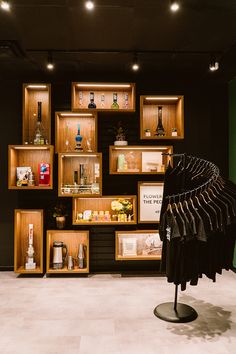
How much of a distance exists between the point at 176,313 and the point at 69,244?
228cm

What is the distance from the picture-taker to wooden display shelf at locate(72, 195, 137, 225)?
4934 mm

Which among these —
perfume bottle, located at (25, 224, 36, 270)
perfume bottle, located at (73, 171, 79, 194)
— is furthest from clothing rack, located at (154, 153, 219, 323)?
perfume bottle, located at (25, 224, 36, 270)

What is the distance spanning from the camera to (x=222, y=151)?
18.0 ft

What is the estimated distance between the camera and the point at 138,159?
17.2ft

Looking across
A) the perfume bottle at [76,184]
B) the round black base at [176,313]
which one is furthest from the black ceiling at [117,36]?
the round black base at [176,313]

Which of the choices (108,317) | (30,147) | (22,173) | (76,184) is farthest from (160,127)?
(108,317)

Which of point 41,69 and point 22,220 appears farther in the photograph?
point 22,220

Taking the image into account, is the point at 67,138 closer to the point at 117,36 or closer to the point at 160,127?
the point at 160,127

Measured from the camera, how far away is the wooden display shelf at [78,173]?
16.1 ft

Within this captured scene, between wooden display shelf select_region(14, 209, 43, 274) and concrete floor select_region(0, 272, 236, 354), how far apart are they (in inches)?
10.6

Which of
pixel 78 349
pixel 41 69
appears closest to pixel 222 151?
pixel 41 69

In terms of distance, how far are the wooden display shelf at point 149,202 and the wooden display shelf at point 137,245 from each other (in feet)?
0.75

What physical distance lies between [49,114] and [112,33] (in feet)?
5.82

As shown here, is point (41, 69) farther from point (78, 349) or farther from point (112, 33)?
point (78, 349)
